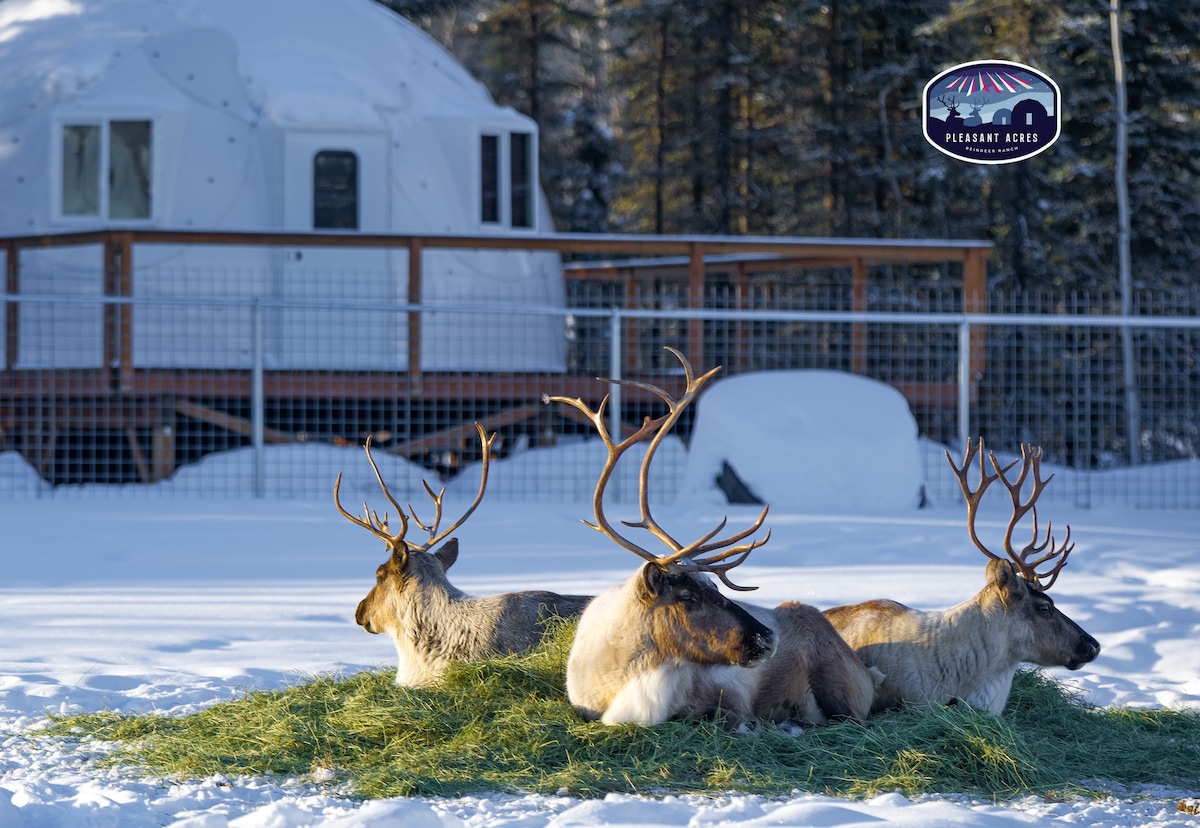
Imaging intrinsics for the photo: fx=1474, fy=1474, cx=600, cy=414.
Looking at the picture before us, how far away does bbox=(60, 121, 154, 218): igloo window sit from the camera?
50.1 feet

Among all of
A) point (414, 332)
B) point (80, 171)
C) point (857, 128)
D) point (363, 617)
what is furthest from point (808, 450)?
point (857, 128)

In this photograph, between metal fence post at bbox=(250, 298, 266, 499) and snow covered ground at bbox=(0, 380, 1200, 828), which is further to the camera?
metal fence post at bbox=(250, 298, 266, 499)

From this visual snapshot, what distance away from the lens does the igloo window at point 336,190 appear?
1570 centimetres

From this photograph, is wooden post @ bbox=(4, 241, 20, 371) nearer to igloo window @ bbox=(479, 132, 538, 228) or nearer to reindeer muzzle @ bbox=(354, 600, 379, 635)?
igloo window @ bbox=(479, 132, 538, 228)

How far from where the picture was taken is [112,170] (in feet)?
50.1

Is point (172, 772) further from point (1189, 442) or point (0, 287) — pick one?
point (1189, 442)

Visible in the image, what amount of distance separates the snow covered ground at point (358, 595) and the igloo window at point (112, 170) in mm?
3371

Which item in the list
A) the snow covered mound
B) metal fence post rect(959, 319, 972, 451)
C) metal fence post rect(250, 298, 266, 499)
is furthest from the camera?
metal fence post rect(959, 319, 972, 451)

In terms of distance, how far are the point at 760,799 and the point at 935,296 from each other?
68.8ft

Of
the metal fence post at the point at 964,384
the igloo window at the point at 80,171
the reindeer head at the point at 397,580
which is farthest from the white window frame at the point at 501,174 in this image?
the reindeer head at the point at 397,580

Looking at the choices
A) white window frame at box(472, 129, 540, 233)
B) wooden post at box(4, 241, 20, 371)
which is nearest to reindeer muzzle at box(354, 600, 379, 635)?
wooden post at box(4, 241, 20, 371)

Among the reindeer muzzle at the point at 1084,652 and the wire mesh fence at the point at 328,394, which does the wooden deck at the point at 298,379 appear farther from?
the reindeer muzzle at the point at 1084,652

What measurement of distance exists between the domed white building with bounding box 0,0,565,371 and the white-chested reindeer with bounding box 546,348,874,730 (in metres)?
9.82

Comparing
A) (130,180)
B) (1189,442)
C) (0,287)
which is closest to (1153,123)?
(1189,442)
